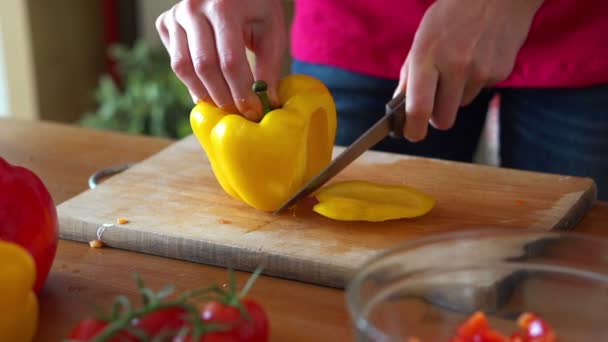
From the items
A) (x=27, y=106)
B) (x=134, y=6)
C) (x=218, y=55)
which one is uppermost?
(x=218, y=55)

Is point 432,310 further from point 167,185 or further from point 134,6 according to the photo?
point 134,6

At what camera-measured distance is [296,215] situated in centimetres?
125

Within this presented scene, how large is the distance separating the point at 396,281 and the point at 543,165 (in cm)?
84

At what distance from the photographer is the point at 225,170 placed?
1.25 m

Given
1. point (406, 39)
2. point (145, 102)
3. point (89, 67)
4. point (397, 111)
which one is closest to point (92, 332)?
point (397, 111)

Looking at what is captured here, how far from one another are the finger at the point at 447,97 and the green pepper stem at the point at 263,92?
0.81 ft

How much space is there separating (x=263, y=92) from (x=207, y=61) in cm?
10

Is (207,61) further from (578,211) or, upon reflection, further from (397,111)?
(578,211)

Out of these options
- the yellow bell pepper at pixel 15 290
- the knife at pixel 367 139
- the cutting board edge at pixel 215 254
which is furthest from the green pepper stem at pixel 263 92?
the yellow bell pepper at pixel 15 290

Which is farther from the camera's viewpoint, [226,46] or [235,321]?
[226,46]

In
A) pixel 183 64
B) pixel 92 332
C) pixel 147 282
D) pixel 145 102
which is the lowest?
pixel 145 102

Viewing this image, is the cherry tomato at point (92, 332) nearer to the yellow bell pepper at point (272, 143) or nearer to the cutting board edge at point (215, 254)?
the cutting board edge at point (215, 254)

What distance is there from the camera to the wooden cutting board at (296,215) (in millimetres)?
1123

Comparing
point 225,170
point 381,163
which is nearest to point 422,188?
point 381,163
